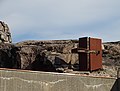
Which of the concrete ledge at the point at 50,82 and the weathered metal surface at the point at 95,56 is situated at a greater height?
the weathered metal surface at the point at 95,56

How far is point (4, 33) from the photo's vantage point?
22.7 m

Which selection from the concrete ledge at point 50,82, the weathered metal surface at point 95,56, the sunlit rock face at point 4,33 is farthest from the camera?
the sunlit rock face at point 4,33

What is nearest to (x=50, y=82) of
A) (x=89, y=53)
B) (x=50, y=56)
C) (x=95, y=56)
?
(x=89, y=53)

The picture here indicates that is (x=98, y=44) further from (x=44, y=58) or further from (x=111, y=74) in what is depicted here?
(x=44, y=58)

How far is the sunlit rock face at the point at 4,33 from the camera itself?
73.3ft

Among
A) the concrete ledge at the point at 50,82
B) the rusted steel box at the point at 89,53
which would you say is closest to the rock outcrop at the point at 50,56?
the rusted steel box at the point at 89,53

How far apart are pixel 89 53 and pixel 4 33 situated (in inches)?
512

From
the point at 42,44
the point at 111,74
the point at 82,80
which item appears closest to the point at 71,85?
the point at 82,80

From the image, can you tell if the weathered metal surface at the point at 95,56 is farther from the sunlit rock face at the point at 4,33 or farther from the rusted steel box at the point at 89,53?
the sunlit rock face at the point at 4,33

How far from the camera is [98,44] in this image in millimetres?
11477

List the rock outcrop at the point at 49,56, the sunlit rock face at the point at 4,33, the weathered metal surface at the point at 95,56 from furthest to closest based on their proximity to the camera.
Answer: the sunlit rock face at the point at 4,33, the rock outcrop at the point at 49,56, the weathered metal surface at the point at 95,56

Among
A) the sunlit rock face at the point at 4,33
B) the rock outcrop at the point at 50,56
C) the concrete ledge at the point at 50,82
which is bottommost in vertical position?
the concrete ledge at the point at 50,82

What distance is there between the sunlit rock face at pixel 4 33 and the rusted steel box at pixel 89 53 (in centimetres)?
1205

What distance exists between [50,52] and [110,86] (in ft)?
22.5
